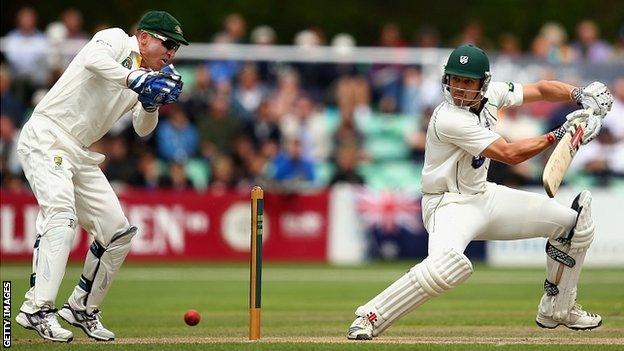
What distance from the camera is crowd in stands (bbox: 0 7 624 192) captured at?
17672 millimetres

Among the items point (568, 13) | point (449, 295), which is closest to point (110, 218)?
point (449, 295)

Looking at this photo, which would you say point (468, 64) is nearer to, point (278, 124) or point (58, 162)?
point (58, 162)

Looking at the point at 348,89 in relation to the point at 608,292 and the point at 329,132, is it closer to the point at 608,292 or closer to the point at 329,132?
the point at 329,132

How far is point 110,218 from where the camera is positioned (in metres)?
9.02

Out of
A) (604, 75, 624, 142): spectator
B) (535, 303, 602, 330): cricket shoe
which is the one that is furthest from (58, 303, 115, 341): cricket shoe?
(604, 75, 624, 142): spectator

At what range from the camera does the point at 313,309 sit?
12.2m

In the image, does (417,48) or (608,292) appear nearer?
(608,292)

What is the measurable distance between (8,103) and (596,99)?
10.7 meters

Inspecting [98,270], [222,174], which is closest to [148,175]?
[222,174]

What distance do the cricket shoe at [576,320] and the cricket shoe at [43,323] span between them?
3427 mm

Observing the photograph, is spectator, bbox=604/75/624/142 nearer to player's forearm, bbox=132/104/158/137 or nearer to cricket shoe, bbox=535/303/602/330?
cricket shoe, bbox=535/303/602/330

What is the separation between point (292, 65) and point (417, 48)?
74.8 inches

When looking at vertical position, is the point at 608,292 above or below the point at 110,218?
below

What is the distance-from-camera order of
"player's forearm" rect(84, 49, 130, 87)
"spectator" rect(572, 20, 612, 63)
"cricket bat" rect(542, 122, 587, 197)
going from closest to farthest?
"player's forearm" rect(84, 49, 130, 87) → "cricket bat" rect(542, 122, 587, 197) → "spectator" rect(572, 20, 612, 63)
